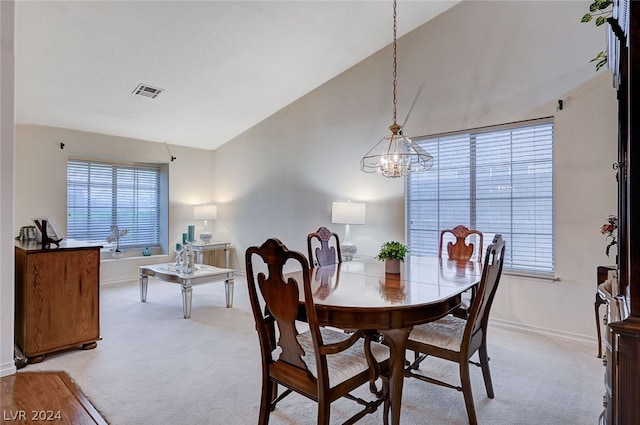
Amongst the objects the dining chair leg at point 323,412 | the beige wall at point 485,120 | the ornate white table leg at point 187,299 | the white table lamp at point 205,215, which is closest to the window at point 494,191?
the beige wall at point 485,120

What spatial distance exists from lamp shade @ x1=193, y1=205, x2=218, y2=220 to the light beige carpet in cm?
286

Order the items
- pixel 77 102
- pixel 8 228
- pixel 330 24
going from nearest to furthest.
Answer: pixel 8 228, pixel 330 24, pixel 77 102

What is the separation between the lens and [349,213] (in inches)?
181

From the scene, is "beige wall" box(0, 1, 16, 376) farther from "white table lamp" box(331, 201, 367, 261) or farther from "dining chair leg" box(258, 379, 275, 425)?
"white table lamp" box(331, 201, 367, 261)

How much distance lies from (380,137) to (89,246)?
3501 millimetres

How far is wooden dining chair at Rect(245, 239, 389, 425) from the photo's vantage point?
5.13 feet

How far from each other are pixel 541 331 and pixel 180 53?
190 inches

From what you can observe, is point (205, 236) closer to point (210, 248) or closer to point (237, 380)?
point (210, 248)

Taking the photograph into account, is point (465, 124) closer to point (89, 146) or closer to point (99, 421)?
point (99, 421)

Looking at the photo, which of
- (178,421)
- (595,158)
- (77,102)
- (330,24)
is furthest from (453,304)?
(77,102)

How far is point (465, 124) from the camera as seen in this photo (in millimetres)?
4000

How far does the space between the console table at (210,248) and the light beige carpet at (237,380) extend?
231 centimetres

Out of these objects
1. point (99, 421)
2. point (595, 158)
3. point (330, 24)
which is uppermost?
point (330, 24)

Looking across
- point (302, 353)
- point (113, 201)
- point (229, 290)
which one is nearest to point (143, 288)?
point (229, 290)
